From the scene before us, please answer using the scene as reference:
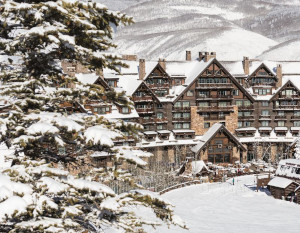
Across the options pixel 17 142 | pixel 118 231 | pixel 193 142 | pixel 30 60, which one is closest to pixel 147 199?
pixel 118 231

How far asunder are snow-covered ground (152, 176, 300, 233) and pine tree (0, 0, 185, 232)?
2340 centimetres

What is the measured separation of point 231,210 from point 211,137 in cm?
2246

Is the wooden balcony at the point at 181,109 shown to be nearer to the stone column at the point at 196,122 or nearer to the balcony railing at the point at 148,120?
the stone column at the point at 196,122

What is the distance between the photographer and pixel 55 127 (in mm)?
9148

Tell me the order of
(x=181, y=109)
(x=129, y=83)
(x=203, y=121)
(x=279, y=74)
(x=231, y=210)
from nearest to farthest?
(x=231, y=210) < (x=129, y=83) < (x=181, y=109) < (x=203, y=121) < (x=279, y=74)

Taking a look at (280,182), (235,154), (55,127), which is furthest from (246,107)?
(55,127)

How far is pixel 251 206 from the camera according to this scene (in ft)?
142

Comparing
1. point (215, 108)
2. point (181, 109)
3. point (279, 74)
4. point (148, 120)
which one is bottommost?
point (148, 120)

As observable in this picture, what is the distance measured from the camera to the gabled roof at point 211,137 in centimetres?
6285

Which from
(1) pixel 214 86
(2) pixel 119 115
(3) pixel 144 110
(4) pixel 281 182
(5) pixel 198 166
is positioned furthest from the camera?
(1) pixel 214 86

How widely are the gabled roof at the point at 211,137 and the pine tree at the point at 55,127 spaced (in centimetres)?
5191

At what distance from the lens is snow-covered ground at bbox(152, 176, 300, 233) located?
116 feet

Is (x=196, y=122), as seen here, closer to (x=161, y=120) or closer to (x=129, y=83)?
(x=161, y=120)

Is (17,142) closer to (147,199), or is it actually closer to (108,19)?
(147,199)
